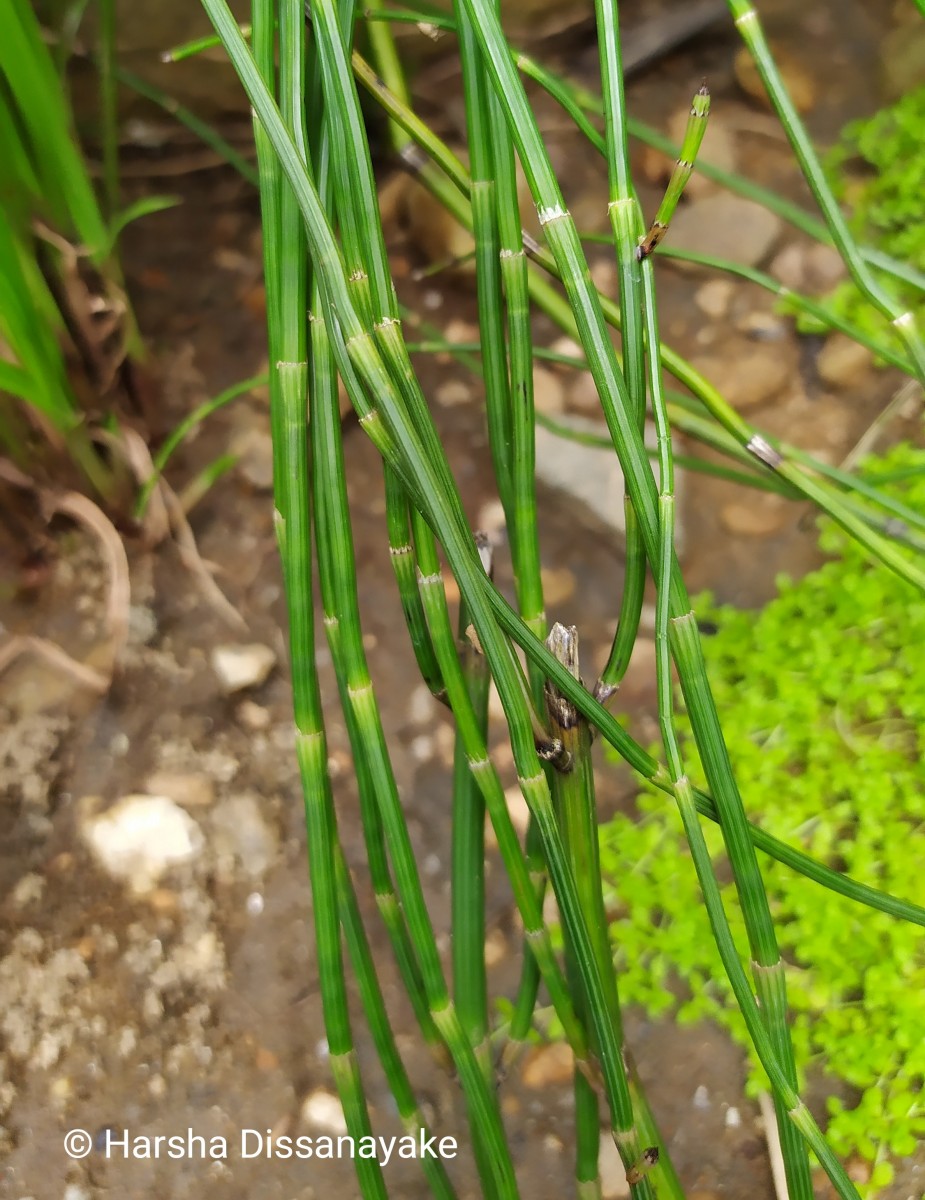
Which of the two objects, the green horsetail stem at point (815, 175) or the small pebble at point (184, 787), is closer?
the green horsetail stem at point (815, 175)

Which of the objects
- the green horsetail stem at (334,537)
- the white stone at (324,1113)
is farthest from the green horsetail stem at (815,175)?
the white stone at (324,1113)

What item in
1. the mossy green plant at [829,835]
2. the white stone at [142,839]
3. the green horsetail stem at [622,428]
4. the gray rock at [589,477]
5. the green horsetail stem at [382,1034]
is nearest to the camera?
the green horsetail stem at [622,428]

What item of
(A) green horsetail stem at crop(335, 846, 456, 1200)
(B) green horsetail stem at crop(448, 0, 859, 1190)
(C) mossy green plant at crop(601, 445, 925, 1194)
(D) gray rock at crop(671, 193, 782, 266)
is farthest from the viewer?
(D) gray rock at crop(671, 193, 782, 266)

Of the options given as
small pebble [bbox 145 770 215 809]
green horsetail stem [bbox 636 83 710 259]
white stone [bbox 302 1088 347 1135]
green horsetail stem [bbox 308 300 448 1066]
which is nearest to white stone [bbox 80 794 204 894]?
small pebble [bbox 145 770 215 809]

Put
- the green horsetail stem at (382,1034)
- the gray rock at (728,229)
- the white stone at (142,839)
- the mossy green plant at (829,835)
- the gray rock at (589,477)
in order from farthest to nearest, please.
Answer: the gray rock at (728,229), the gray rock at (589,477), the white stone at (142,839), the mossy green plant at (829,835), the green horsetail stem at (382,1034)

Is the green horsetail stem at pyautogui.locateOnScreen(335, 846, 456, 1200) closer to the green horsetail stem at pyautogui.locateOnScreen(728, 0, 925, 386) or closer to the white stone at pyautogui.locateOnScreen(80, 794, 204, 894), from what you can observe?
the white stone at pyautogui.locateOnScreen(80, 794, 204, 894)

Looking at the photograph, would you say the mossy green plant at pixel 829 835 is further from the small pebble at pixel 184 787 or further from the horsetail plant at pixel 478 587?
the small pebble at pixel 184 787
